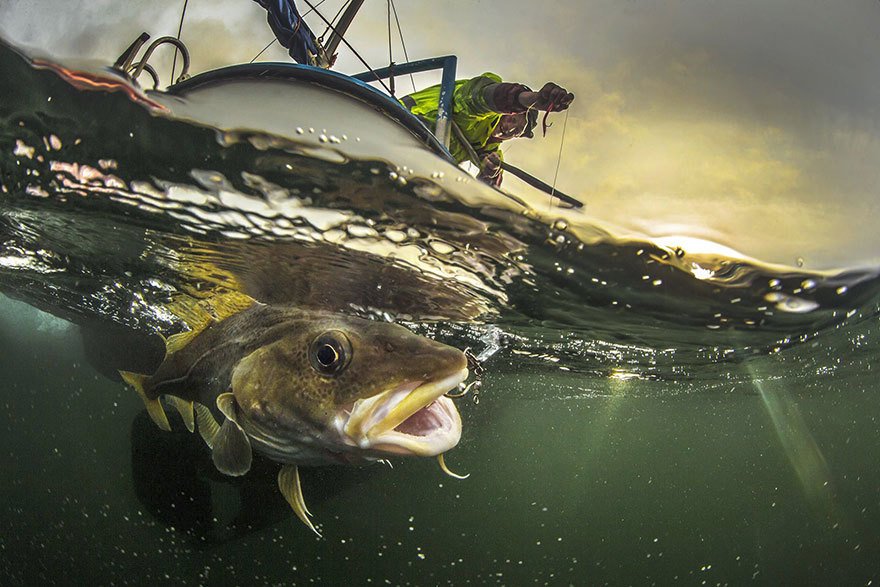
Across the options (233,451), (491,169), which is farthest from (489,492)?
(491,169)

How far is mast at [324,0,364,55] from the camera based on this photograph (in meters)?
3.79

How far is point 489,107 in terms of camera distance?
3664mm

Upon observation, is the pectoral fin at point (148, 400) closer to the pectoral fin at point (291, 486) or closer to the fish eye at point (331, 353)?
the pectoral fin at point (291, 486)

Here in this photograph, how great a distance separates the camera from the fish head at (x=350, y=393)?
3.23m

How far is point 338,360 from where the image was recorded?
3617mm

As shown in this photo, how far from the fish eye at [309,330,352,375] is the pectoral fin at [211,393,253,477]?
2.62ft

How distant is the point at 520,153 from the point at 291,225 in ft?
10.9

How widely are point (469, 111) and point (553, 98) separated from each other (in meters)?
0.61

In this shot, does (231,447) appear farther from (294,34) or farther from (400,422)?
(294,34)

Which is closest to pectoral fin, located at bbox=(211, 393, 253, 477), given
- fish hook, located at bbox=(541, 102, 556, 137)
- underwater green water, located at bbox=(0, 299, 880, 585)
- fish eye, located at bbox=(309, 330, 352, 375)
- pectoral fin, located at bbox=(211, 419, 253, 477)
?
pectoral fin, located at bbox=(211, 419, 253, 477)

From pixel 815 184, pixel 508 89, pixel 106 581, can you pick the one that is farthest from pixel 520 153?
pixel 106 581

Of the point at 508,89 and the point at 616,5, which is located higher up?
the point at 616,5

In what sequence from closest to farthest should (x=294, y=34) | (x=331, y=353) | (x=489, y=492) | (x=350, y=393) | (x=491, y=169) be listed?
(x=350, y=393) < (x=331, y=353) < (x=294, y=34) < (x=491, y=169) < (x=489, y=492)

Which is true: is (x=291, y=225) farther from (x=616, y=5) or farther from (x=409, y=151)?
(x=616, y=5)
